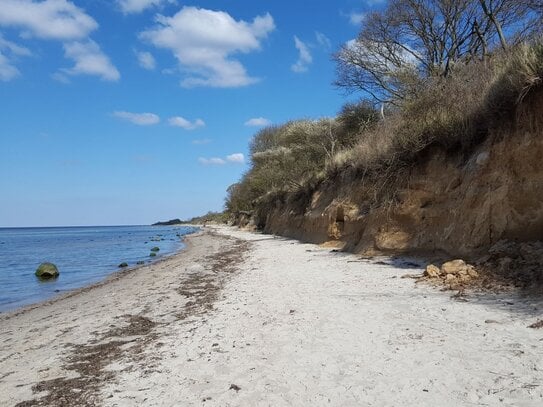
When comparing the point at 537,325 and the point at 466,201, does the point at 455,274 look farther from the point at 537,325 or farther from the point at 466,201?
the point at 537,325

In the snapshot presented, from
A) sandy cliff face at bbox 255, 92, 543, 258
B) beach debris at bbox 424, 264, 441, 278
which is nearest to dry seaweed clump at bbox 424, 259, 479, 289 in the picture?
beach debris at bbox 424, 264, 441, 278

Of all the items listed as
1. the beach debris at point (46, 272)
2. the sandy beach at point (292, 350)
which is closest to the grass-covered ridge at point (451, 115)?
the sandy beach at point (292, 350)

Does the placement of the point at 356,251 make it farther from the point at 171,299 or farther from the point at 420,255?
the point at 171,299

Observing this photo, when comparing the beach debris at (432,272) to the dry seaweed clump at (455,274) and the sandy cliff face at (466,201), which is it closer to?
the dry seaweed clump at (455,274)

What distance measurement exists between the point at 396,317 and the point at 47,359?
16.4 ft

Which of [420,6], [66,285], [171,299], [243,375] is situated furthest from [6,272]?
[420,6]

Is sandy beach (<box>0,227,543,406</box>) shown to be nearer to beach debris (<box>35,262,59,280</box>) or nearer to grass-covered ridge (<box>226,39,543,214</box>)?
grass-covered ridge (<box>226,39,543,214</box>)

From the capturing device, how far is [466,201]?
9.87 meters

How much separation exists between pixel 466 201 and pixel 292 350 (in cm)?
638

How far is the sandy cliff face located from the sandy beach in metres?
1.70

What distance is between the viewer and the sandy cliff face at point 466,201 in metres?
8.28

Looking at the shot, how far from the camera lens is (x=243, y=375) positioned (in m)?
4.76

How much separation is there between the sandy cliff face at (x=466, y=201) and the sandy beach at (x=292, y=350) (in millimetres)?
1702

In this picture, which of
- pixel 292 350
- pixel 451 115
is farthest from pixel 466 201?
pixel 292 350
